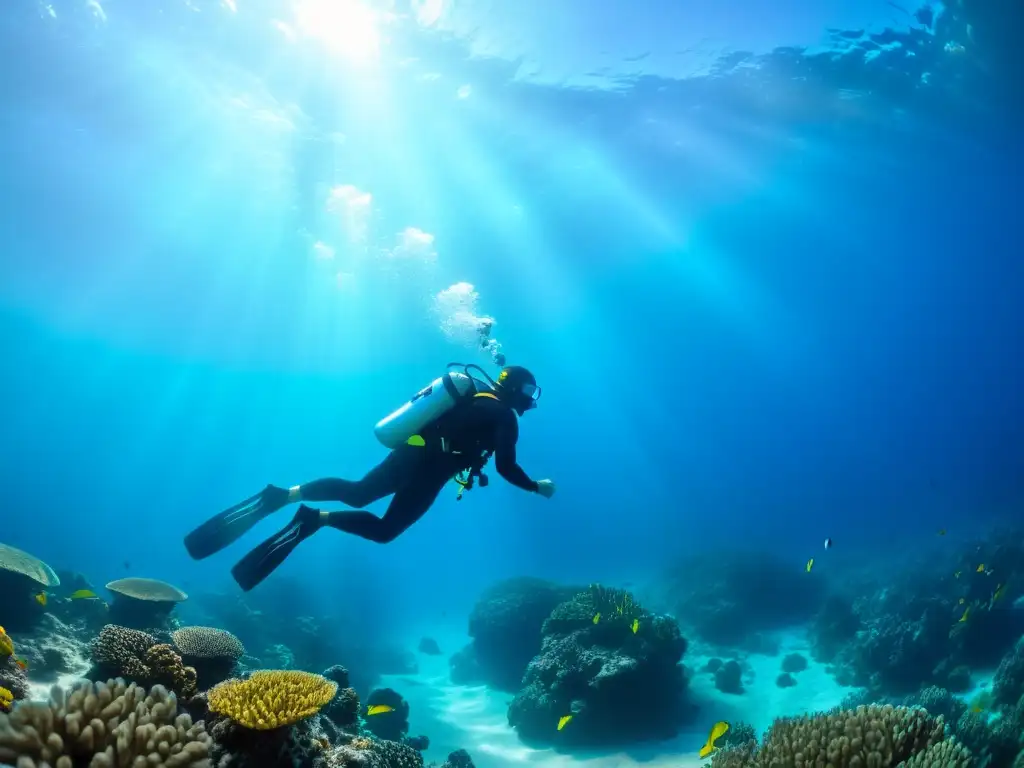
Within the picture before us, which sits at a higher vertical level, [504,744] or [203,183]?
[203,183]

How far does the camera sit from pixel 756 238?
4166cm

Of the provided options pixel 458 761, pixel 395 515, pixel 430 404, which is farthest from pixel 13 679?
pixel 458 761

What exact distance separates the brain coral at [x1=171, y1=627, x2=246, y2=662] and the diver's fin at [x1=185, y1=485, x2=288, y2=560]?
102cm

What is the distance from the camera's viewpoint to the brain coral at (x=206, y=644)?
602cm

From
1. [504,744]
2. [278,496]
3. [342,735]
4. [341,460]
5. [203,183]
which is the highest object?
[341,460]

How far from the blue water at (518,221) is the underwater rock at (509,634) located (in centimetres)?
1445

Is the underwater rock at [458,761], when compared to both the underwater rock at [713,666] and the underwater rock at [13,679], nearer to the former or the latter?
the underwater rock at [13,679]

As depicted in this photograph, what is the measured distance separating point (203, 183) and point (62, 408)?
93130 mm

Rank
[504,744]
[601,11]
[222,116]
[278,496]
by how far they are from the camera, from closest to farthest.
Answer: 1. [278,496]
2. [504,744]
3. [601,11]
4. [222,116]

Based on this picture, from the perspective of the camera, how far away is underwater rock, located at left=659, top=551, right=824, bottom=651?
62.5 ft

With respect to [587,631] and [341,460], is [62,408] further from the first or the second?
[587,631]

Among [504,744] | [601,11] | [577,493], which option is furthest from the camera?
[577,493]

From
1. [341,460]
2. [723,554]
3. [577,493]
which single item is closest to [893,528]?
[723,554]

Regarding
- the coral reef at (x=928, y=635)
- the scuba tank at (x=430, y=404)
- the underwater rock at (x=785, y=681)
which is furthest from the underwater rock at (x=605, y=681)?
the scuba tank at (x=430, y=404)
